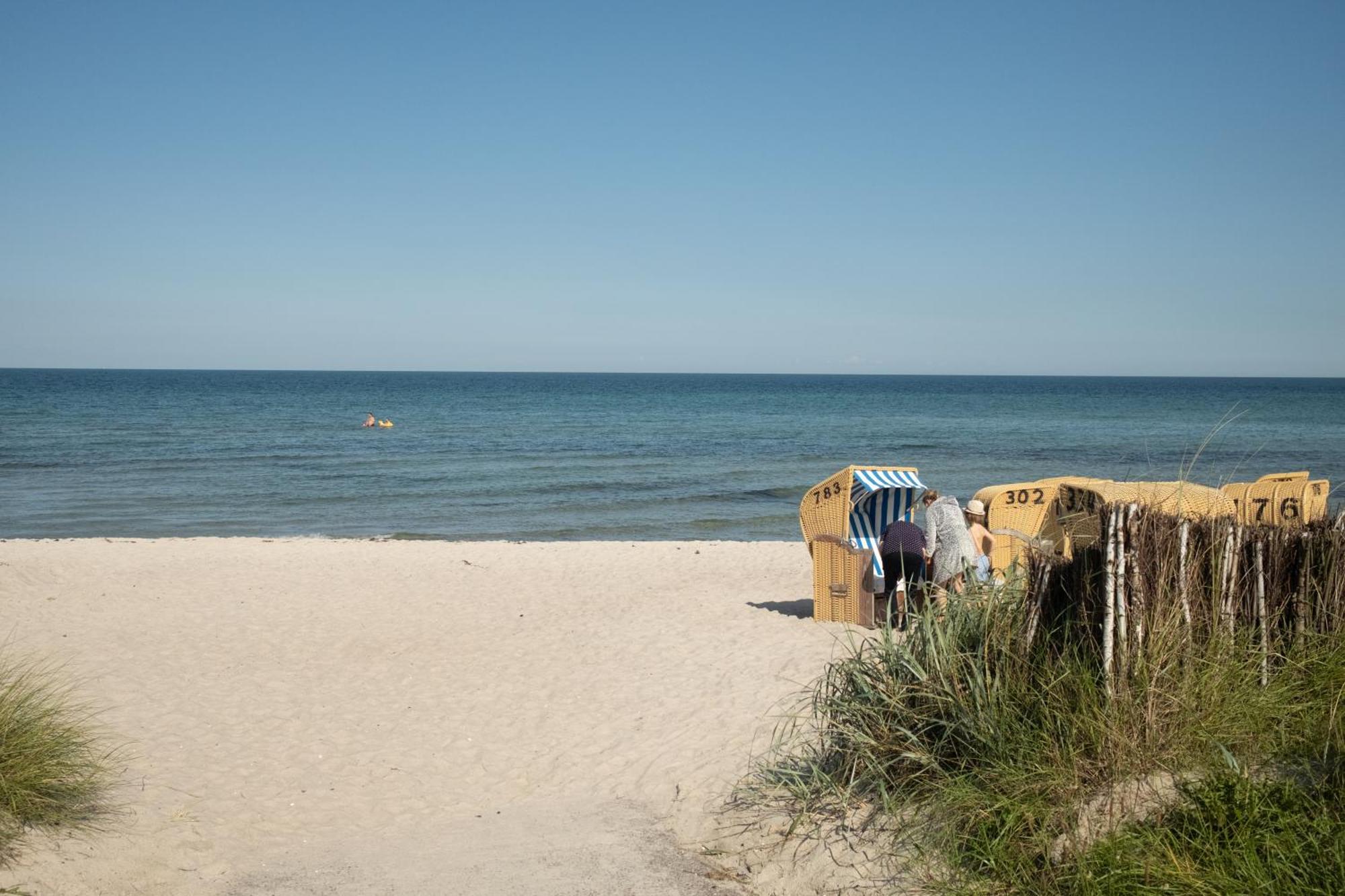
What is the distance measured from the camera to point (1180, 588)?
13.8 feet

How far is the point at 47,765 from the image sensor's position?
15.1 ft

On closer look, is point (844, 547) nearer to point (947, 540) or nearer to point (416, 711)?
point (947, 540)

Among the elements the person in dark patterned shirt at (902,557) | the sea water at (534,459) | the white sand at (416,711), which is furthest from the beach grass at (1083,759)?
the person in dark patterned shirt at (902,557)

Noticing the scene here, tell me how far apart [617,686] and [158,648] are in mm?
4372

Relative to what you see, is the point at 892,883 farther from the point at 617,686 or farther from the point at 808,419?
the point at 808,419

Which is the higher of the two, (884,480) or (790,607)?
(884,480)

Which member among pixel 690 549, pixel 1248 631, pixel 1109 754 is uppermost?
pixel 1248 631

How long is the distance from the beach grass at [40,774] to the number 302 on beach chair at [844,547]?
651 centimetres

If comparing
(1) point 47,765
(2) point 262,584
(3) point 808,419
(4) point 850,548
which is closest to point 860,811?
(1) point 47,765

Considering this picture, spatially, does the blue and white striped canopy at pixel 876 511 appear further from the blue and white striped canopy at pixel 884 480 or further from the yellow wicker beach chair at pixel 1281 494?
the yellow wicker beach chair at pixel 1281 494

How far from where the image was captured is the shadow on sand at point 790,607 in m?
10.6

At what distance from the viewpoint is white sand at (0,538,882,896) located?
470 centimetres

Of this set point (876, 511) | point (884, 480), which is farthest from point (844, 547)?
point (876, 511)

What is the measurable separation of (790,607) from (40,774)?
7.66 metres
